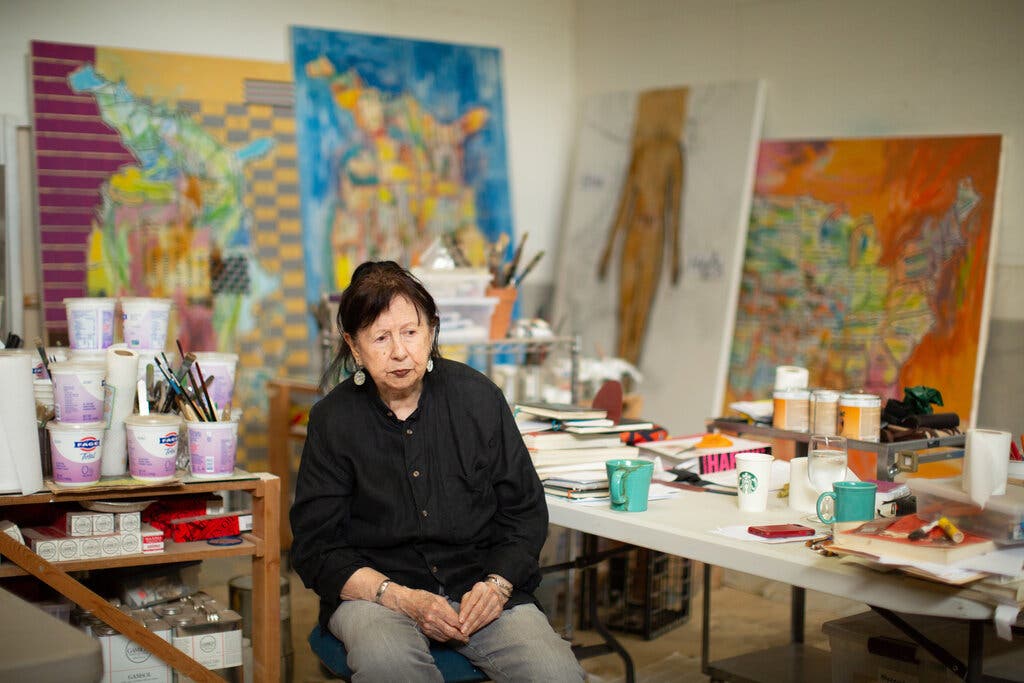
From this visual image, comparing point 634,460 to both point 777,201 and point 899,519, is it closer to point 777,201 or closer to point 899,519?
point 899,519

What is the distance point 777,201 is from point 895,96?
0.63 m

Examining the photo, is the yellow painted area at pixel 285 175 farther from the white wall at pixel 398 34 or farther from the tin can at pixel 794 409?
the tin can at pixel 794 409

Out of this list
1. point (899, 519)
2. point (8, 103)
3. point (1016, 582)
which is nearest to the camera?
point (1016, 582)

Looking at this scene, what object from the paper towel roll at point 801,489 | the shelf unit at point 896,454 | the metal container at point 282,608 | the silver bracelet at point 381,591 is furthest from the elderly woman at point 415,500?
the metal container at point 282,608

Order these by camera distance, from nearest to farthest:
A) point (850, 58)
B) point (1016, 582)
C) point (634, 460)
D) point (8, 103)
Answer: point (1016, 582) < point (634, 460) < point (8, 103) < point (850, 58)

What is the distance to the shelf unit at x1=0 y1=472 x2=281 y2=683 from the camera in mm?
2188

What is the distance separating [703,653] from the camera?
3.24 m

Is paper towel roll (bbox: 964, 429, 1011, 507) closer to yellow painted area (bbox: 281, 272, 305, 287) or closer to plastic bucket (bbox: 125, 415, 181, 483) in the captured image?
plastic bucket (bbox: 125, 415, 181, 483)

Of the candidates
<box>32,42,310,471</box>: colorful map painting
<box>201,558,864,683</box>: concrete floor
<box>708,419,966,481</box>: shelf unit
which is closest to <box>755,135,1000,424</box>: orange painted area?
<box>201,558,864,683</box>: concrete floor

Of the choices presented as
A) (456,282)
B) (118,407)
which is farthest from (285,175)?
(118,407)

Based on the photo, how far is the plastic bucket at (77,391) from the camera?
2291 mm

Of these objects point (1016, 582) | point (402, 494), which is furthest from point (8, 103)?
point (1016, 582)

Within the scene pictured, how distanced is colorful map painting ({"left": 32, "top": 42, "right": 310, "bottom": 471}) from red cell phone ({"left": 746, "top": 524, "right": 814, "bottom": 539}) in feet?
9.48

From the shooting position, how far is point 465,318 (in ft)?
12.0
